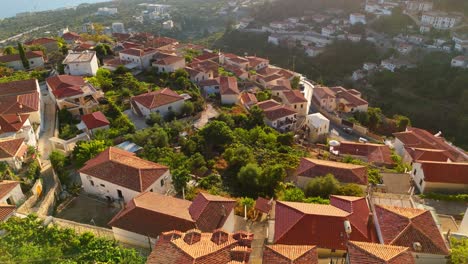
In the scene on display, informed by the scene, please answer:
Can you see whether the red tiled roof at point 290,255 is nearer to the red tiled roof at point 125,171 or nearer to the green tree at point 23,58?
the red tiled roof at point 125,171

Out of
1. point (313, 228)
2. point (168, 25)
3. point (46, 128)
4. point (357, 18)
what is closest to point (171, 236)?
point (313, 228)

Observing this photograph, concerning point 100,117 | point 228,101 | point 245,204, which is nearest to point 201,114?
point 228,101

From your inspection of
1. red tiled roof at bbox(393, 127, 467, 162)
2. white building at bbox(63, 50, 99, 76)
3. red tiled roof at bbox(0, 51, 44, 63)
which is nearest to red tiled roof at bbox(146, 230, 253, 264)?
red tiled roof at bbox(393, 127, 467, 162)

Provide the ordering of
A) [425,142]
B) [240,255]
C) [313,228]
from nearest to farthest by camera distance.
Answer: [240,255]
[313,228]
[425,142]

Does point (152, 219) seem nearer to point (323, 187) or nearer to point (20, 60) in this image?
point (323, 187)

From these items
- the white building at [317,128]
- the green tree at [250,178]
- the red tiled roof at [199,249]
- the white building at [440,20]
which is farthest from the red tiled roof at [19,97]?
the white building at [440,20]

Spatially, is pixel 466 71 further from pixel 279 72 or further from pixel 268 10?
pixel 268 10
